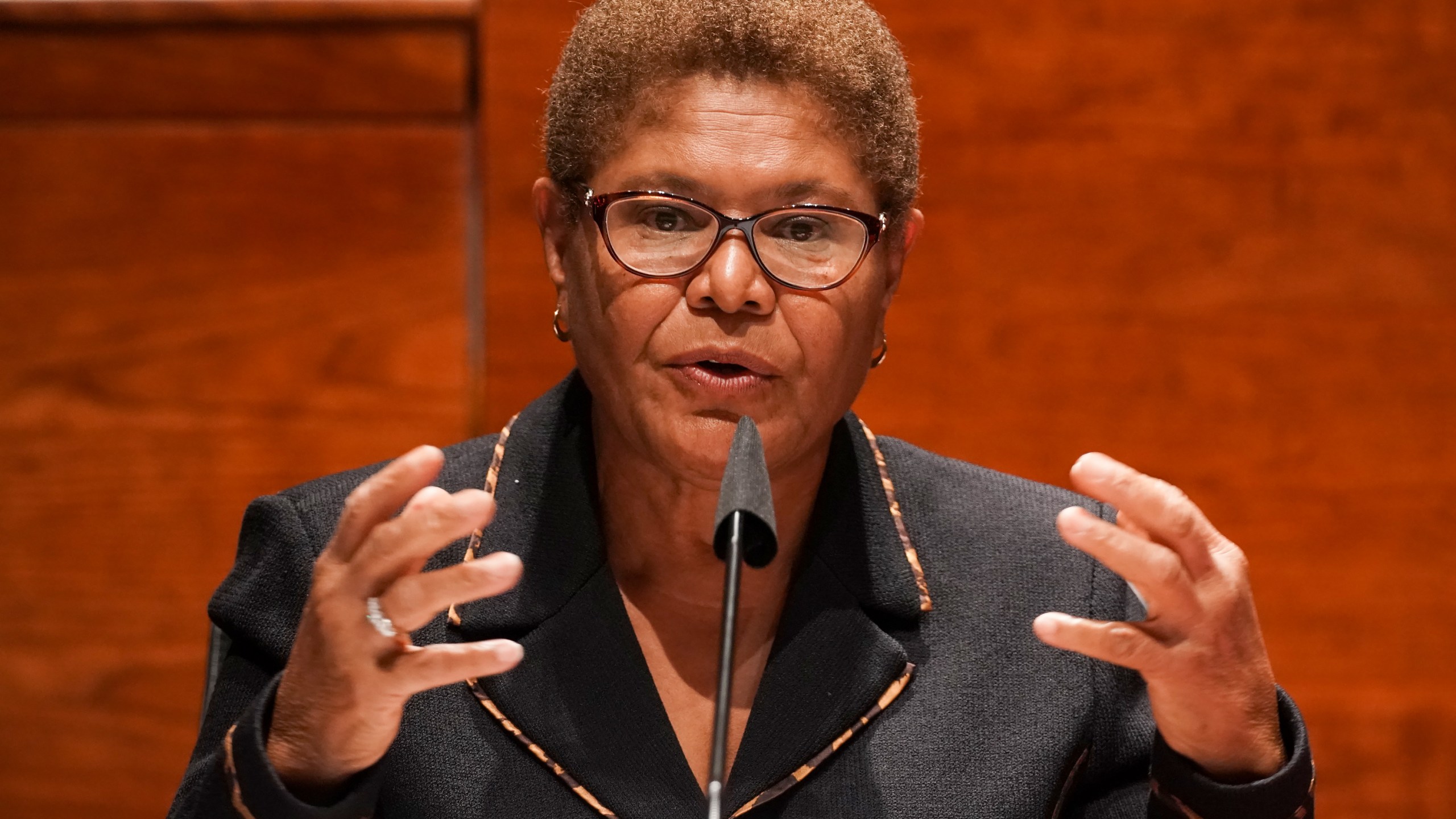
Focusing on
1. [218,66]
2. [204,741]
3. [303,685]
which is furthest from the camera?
[218,66]

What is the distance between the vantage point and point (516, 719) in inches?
51.8

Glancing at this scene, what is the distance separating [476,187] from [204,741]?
100cm

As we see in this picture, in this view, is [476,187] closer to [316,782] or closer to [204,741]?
[204,741]

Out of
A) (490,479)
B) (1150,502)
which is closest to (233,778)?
(490,479)

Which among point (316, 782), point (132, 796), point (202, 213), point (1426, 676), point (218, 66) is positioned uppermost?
point (218, 66)

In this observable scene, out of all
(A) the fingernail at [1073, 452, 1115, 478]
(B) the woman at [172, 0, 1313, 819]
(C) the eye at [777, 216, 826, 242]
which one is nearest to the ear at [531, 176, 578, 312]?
(B) the woman at [172, 0, 1313, 819]

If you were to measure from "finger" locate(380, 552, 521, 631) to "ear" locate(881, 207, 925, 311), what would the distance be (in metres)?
0.57

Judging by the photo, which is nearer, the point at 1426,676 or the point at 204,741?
the point at 204,741

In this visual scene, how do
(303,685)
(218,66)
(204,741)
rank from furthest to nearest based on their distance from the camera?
(218,66), (204,741), (303,685)

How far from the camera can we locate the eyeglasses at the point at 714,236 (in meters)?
1.29

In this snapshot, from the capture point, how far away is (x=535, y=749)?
4.27ft

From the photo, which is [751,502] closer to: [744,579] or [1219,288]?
[744,579]

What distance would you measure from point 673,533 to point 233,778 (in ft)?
1.62

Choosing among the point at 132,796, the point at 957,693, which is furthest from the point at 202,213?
the point at 957,693
